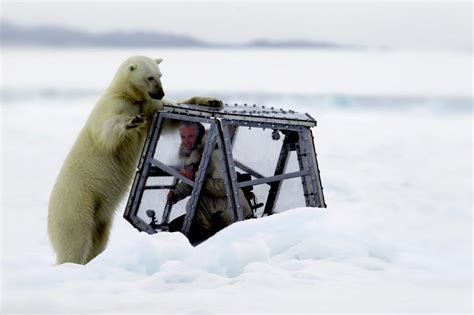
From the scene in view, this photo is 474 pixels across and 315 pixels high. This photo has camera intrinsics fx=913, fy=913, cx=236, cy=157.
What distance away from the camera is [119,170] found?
5.98m

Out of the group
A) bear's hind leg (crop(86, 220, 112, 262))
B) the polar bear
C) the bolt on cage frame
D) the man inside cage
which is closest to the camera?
the bolt on cage frame

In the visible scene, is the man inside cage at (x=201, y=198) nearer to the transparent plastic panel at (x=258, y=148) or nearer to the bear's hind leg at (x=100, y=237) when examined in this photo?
the transparent plastic panel at (x=258, y=148)

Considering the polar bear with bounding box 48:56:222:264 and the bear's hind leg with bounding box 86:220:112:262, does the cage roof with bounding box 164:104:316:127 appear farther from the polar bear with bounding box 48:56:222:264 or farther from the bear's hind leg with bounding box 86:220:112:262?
the bear's hind leg with bounding box 86:220:112:262

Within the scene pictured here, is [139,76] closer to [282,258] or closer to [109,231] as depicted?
[109,231]

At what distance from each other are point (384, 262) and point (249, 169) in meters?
1.08

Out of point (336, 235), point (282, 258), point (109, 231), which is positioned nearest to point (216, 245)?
point (282, 258)

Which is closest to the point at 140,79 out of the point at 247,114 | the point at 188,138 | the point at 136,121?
the point at 136,121

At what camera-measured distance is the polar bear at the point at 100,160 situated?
582 cm

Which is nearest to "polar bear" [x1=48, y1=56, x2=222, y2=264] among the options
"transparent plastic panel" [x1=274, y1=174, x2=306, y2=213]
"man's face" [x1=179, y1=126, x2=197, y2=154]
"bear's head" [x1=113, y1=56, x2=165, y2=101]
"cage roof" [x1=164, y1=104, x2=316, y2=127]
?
"bear's head" [x1=113, y1=56, x2=165, y2=101]

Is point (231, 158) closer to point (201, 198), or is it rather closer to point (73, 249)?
point (201, 198)

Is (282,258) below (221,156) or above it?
below

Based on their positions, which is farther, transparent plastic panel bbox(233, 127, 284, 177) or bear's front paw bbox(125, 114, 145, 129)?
→ transparent plastic panel bbox(233, 127, 284, 177)

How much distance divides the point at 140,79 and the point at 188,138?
1.61ft

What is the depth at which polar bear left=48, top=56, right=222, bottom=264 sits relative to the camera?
19.1ft
